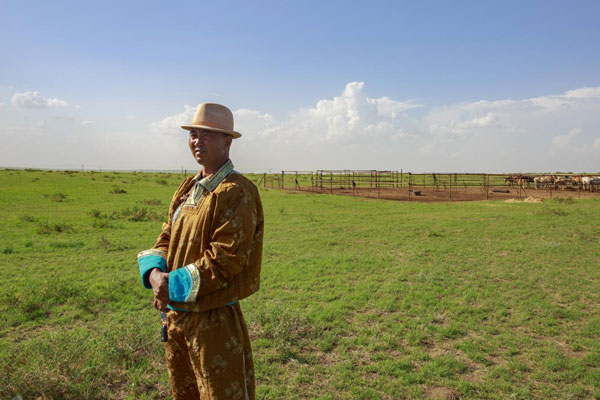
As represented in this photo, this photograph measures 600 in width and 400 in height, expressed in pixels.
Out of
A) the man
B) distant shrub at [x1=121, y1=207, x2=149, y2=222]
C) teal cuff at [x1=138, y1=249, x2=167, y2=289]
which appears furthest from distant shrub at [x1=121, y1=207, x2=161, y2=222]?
the man

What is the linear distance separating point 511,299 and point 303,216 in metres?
10.2

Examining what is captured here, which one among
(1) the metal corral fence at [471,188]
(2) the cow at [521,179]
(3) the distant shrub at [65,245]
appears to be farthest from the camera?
(2) the cow at [521,179]

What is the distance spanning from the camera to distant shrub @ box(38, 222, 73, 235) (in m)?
10.7

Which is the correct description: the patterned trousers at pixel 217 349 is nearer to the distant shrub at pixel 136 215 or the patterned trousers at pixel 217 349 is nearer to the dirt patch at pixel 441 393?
the dirt patch at pixel 441 393

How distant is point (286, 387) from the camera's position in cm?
338

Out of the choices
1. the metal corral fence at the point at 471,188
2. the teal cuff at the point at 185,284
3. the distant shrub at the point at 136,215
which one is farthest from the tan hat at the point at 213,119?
the metal corral fence at the point at 471,188

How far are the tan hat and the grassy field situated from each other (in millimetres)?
2569

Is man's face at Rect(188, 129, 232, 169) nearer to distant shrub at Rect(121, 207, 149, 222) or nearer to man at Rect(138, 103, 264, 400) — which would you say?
man at Rect(138, 103, 264, 400)

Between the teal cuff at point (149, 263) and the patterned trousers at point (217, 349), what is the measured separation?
24cm

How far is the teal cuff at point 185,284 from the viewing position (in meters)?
1.69

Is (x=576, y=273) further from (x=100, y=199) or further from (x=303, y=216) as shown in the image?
(x=100, y=199)

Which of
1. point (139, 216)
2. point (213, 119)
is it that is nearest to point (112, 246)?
point (139, 216)

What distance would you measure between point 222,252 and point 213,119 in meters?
0.75

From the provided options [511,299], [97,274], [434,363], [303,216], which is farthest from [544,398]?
[303,216]
